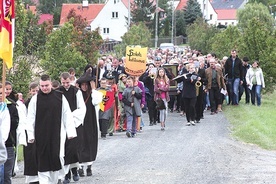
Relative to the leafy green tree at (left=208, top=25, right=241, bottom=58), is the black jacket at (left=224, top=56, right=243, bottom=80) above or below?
below

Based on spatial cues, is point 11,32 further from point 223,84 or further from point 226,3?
point 226,3

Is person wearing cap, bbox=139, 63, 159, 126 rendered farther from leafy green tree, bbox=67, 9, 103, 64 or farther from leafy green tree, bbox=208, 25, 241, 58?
leafy green tree, bbox=208, 25, 241, 58

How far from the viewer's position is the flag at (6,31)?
40.9 ft

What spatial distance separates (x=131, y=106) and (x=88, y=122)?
22.3 ft

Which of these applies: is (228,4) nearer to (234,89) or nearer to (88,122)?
(234,89)

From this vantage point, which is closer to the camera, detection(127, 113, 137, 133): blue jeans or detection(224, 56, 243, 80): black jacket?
detection(127, 113, 137, 133): blue jeans

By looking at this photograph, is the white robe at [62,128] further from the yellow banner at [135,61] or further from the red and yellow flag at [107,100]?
the yellow banner at [135,61]

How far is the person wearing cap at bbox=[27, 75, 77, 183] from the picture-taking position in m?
12.7

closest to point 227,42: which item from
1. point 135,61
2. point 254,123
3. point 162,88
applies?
point 135,61

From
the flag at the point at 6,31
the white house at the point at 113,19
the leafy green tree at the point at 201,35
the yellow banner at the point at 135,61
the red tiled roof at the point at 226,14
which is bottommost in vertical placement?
the yellow banner at the point at 135,61

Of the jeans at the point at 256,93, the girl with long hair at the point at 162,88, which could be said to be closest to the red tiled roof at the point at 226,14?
A: the jeans at the point at 256,93

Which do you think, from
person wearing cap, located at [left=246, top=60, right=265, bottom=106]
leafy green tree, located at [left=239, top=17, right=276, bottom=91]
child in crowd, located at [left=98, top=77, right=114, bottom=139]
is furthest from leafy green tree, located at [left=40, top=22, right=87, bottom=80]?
leafy green tree, located at [left=239, top=17, right=276, bottom=91]

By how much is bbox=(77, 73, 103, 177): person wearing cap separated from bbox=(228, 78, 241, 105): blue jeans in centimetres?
1577

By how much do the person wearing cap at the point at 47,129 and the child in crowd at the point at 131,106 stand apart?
8955mm
